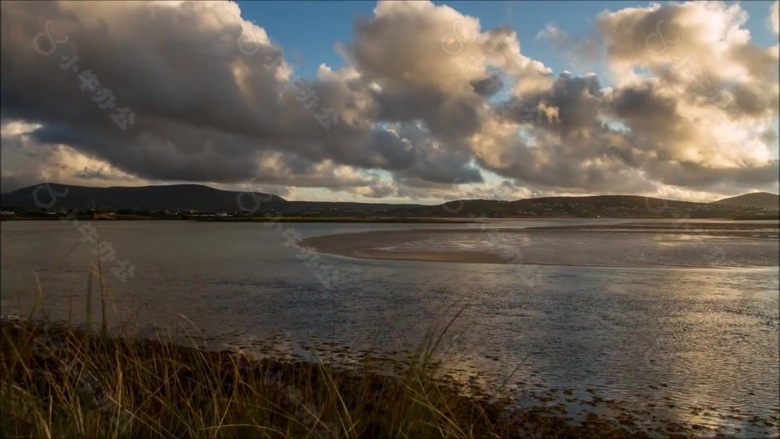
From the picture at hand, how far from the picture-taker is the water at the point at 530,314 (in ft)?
31.7

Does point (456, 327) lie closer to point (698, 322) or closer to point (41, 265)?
point (698, 322)

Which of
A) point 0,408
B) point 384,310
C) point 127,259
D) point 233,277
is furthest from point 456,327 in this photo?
point 127,259

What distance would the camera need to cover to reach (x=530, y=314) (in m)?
15.5

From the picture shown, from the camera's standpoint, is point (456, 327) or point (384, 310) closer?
point (456, 327)

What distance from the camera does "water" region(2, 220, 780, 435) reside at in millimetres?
9656

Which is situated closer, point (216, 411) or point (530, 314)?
point (216, 411)

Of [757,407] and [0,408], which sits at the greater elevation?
[0,408]

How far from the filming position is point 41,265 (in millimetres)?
28094

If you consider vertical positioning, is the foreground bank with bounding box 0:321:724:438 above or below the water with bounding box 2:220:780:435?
above

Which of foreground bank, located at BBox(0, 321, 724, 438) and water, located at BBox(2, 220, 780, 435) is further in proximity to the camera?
water, located at BBox(2, 220, 780, 435)

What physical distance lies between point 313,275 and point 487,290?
7.93 meters

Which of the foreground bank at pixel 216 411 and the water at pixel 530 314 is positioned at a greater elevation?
the foreground bank at pixel 216 411

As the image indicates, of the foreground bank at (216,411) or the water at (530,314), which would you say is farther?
the water at (530,314)

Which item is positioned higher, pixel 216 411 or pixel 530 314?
pixel 216 411
